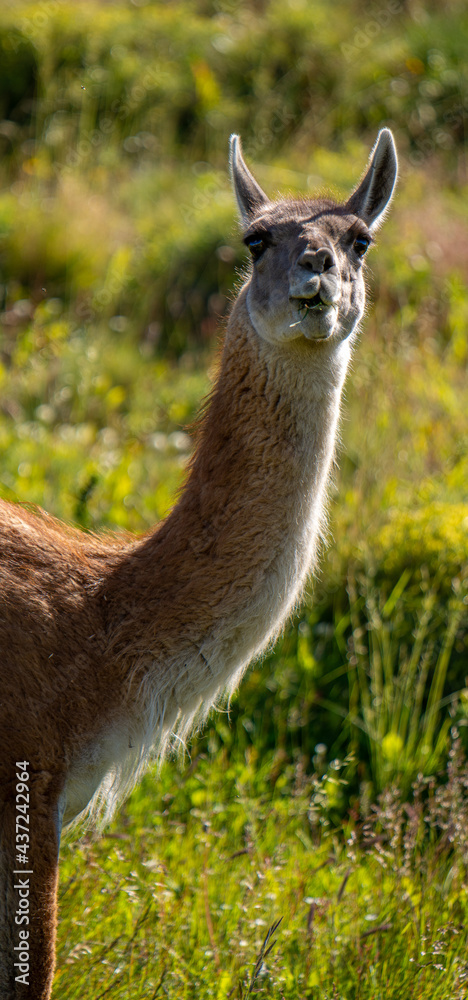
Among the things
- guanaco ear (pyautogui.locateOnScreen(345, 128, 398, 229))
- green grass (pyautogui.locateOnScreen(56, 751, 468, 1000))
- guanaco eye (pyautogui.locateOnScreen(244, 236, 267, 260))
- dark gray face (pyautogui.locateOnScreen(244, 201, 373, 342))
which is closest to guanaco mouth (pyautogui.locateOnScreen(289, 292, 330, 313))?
dark gray face (pyautogui.locateOnScreen(244, 201, 373, 342))

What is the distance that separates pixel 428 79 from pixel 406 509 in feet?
36.1

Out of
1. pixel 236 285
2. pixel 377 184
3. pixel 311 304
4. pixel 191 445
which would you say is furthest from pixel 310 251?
pixel 191 445

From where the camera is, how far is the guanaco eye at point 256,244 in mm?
3055

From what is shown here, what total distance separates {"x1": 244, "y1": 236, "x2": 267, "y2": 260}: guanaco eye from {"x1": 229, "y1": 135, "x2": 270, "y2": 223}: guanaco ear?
1.06 ft

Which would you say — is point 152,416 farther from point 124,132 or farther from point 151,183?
point 124,132

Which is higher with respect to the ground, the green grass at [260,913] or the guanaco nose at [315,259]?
the guanaco nose at [315,259]

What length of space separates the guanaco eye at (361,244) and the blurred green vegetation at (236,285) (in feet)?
1.99

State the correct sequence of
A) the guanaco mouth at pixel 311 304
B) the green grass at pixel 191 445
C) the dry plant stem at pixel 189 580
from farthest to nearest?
the green grass at pixel 191 445 → the guanaco mouth at pixel 311 304 → the dry plant stem at pixel 189 580

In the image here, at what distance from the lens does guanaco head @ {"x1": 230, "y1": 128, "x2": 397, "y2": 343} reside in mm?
2768

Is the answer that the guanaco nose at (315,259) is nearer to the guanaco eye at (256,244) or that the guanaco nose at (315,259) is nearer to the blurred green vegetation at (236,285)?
the guanaco eye at (256,244)

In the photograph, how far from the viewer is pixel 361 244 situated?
316 centimetres

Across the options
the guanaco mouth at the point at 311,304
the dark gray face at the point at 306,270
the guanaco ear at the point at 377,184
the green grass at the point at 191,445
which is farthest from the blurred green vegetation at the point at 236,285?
the guanaco mouth at the point at 311,304

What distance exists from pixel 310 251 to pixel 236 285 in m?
0.98

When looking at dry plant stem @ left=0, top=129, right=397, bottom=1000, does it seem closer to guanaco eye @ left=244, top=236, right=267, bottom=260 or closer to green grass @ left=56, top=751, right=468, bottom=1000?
guanaco eye @ left=244, top=236, right=267, bottom=260
